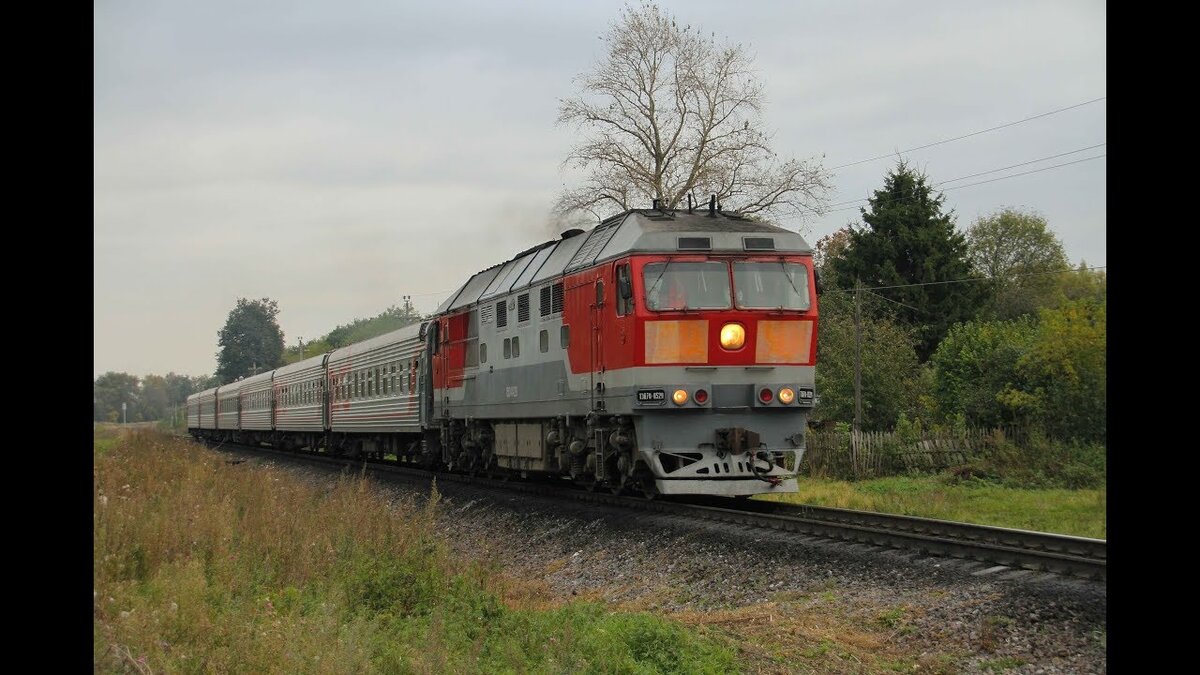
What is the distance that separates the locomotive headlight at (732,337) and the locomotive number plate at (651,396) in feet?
3.63

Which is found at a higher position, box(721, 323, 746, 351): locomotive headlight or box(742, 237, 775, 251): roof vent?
box(742, 237, 775, 251): roof vent

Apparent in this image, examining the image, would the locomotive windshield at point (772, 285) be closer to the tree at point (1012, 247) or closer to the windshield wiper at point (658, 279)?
the windshield wiper at point (658, 279)

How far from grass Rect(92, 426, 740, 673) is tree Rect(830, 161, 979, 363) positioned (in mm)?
38469

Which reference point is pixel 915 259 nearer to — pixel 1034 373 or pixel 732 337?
pixel 1034 373

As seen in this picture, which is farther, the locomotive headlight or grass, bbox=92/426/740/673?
the locomotive headlight

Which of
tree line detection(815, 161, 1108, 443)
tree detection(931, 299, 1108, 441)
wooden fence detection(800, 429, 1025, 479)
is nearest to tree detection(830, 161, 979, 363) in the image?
tree line detection(815, 161, 1108, 443)

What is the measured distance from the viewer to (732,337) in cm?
1500

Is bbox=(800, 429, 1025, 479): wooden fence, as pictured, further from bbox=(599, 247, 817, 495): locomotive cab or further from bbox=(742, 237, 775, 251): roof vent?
bbox=(742, 237, 775, 251): roof vent

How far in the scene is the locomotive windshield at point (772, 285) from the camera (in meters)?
15.2

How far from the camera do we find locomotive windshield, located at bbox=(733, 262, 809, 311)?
1520cm

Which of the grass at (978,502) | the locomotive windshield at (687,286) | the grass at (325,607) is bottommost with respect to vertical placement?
the grass at (978,502)

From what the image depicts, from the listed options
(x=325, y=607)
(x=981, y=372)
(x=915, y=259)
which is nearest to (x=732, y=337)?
(x=325, y=607)

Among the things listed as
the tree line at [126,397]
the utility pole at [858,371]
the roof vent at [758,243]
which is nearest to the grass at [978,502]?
the roof vent at [758,243]
